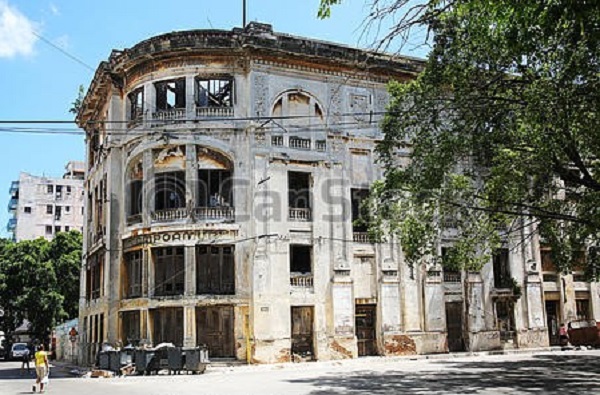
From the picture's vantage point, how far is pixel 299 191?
91.7 feet

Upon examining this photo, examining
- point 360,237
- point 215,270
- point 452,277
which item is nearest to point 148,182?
point 215,270

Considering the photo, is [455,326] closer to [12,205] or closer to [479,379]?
[479,379]

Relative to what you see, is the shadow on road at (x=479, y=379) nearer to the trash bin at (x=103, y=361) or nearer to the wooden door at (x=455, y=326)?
the wooden door at (x=455, y=326)

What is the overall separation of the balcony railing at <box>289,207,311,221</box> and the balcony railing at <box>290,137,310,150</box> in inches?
106

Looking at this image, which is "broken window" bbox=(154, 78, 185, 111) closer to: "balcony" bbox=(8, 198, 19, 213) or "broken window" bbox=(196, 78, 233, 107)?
"broken window" bbox=(196, 78, 233, 107)

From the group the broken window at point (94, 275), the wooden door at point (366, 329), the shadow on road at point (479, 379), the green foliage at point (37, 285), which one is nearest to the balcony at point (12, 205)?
the green foliage at point (37, 285)

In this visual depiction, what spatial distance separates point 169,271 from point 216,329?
300 centimetres

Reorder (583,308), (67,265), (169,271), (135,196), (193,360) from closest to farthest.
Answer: (193,360) → (169,271) → (135,196) → (583,308) → (67,265)

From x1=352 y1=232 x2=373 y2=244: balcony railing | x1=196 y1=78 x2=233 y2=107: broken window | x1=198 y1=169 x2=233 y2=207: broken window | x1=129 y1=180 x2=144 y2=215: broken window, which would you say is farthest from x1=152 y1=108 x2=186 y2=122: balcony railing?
x1=352 y1=232 x2=373 y2=244: balcony railing

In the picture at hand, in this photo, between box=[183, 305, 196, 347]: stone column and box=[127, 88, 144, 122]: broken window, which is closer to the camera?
box=[183, 305, 196, 347]: stone column

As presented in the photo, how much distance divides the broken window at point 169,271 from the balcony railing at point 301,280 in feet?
14.6

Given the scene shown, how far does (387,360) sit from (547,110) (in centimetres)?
1502

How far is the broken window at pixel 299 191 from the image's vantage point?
90.9 ft

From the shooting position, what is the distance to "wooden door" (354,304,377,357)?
27.9 meters
